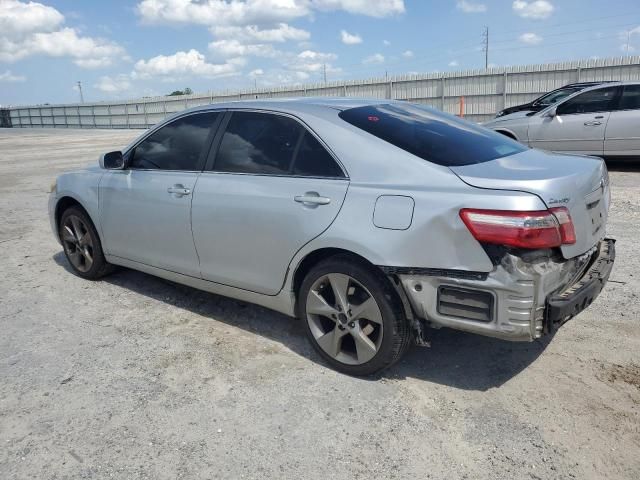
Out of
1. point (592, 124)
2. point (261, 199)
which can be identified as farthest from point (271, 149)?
point (592, 124)

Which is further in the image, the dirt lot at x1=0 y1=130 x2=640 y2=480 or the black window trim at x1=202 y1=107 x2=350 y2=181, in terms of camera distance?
the black window trim at x1=202 y1=107 x2=350 y2=181

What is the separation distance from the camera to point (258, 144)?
3607 millimetres

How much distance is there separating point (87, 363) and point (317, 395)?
1.59 m

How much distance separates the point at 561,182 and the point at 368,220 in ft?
3.29

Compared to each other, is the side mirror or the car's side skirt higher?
the side mirror

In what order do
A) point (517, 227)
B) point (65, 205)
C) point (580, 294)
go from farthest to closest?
point (65, 205) < point (580, 294) < point (517, 227)

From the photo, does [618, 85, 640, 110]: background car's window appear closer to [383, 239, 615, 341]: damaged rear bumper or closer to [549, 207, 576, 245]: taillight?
[383, 239, 615, 341]: damaged rear bumper

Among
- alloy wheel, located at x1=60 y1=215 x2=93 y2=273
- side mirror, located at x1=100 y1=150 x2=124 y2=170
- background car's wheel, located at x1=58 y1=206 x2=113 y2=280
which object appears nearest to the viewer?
side mirror, located at x1=100 y1=150 x2=124 y2=170

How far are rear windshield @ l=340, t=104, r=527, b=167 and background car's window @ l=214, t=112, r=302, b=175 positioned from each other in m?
0.40

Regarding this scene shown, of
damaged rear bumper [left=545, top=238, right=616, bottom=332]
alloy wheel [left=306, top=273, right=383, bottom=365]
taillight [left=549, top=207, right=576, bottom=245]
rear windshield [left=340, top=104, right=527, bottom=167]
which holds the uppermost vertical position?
rear windshield [left=340, top=104, right=527, bottom=167]

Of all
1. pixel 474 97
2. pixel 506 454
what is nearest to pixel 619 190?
pixel 506 454

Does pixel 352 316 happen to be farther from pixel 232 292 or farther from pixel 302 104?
pixel 302 104

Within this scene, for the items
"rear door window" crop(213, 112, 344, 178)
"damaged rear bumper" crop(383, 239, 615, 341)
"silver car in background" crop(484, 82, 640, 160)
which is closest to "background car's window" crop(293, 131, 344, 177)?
"rear door window" crop(213, 112, 344, 178)

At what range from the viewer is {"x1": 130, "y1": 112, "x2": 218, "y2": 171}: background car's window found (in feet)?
13.0
